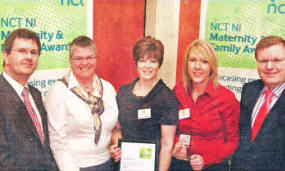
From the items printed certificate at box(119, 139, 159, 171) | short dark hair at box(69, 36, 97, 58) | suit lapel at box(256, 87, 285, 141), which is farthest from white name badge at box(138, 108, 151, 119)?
suit lapel at box(256, 87, 285, 141)

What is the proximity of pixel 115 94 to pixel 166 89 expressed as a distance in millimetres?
413

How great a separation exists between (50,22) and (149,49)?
76cm

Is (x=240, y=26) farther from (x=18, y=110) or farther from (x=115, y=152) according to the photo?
(x=18, y=110)

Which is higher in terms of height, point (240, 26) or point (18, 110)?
point (240, 26)

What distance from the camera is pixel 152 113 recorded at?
8.27 ft

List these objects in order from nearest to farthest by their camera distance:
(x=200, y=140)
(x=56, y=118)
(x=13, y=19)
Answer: (x=13, y=19)
(x=56, y=118)
(x=200, y=140)

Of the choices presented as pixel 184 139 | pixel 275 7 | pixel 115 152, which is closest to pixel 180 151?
pixel 184 139

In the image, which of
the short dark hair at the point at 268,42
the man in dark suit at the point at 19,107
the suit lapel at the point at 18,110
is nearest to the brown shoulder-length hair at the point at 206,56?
the short dark hair at the point at 268,42

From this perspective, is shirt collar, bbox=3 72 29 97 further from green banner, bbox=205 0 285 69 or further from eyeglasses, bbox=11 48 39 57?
green banner, bbox=205 0 285 69

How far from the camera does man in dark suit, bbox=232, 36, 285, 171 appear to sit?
2.34 meters

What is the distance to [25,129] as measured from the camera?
7.07 ft

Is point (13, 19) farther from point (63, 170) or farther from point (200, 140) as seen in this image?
point (200, 140)

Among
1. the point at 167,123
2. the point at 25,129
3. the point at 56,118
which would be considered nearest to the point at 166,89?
the point at 167,123

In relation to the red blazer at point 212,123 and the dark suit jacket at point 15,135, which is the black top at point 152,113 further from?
the dark suit jacket at point 15,135
